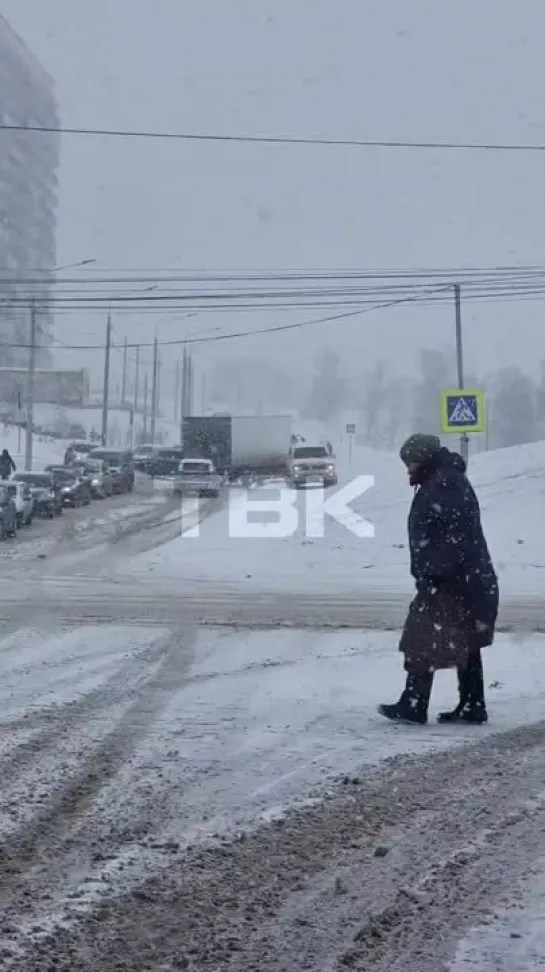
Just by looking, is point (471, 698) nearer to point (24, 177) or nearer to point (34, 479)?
point (34, 479)

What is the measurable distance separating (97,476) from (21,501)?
49.5ft

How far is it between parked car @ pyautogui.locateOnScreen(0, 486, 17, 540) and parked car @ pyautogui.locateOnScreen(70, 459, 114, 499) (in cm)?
1456

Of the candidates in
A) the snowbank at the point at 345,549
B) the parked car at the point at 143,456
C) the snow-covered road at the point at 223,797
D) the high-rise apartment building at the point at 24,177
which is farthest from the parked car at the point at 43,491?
the high-rise apartment building at the point at 24,177

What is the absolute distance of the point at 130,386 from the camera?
167625mm

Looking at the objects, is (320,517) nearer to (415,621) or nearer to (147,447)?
(415,621)

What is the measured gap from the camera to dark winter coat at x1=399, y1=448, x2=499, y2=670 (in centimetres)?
745

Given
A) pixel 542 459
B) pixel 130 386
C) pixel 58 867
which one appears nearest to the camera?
pixel 58 867

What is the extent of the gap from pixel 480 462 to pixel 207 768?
3902 centimetres

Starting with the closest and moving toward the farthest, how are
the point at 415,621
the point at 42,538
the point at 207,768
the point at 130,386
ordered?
the point at 207,768 → the point at 415,621 → the point at 42,538 → the point at 130,386

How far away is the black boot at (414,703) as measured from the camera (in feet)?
24.7

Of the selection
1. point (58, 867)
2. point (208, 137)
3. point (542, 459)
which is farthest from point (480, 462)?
point (58, 867)

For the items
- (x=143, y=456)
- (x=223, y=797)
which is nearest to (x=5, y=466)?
(x=143, y=456)

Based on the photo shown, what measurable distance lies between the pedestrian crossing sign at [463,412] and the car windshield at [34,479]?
1504 cm

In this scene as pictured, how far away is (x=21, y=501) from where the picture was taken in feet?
103
